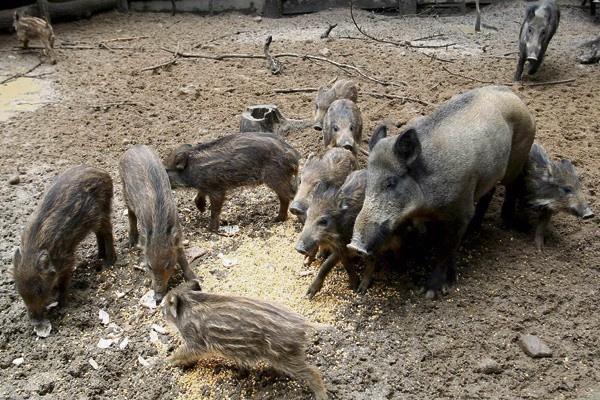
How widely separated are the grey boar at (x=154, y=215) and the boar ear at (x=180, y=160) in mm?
405

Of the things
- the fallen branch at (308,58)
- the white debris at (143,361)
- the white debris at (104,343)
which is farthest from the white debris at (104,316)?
the fallen branch at (308,58)

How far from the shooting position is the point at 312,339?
11.7 ft

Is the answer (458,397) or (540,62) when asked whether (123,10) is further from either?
(458,397)

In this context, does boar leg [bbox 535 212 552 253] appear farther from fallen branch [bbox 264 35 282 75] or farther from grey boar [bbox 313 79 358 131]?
fallen branch [bbox 264 35 282 75]

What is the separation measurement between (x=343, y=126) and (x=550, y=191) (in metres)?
1.89

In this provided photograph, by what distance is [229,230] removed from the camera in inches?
189

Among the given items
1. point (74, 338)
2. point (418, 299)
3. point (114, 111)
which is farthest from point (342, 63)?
point (74, 338)

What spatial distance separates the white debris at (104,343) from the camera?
3.66m

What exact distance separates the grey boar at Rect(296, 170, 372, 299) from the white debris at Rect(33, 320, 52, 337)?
5.58 ft

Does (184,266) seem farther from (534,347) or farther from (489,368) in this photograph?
(534,347)

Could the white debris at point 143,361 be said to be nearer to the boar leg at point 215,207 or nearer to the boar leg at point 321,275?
the boar leg at point 321,275

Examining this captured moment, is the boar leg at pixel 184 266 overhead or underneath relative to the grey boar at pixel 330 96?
underneath

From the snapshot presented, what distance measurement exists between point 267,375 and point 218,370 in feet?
1.02

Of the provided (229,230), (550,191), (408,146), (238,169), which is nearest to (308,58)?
(238,169)
